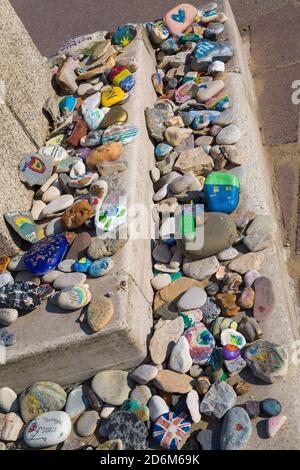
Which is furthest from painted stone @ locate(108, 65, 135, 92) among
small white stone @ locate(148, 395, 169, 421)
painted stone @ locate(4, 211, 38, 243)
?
small white stone @ locate(148, 395, 169, 421)

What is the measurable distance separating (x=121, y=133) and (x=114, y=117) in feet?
0.44

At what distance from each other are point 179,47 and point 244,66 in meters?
0.40

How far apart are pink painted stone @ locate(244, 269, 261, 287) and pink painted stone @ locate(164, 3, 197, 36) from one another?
1760 millimetres

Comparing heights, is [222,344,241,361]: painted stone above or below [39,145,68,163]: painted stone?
below

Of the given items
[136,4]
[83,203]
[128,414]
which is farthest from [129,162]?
[136,4]

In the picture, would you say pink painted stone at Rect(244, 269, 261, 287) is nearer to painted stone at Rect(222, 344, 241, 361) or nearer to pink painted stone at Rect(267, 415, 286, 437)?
painted stone at Rect(222, 344, 241, 361)

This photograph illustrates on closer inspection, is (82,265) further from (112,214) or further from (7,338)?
(7,338)

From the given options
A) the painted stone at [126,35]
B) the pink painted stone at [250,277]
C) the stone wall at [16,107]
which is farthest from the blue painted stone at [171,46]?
the pink painted stone at [250,277]

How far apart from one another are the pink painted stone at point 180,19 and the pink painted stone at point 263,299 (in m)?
1.81

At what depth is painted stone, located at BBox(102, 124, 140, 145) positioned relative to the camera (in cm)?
249

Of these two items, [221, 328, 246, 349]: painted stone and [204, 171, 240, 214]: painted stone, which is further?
[204, 171, 240, 214]: painted stone

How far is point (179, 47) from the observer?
3.22 meters
